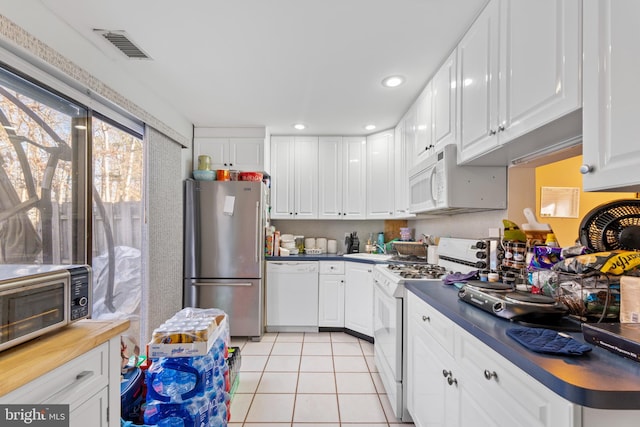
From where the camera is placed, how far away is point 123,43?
1.83 meters

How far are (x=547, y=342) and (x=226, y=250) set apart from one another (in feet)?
9.32

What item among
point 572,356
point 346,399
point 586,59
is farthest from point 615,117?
point 346,399

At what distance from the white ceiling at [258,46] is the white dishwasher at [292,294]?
1.76 meters

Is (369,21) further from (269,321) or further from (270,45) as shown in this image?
(269,321)

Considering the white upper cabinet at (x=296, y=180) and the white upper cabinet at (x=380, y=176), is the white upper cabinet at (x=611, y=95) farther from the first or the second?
the white upper cabinet at (x=296, y=180)

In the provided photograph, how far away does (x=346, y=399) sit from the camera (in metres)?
2.04

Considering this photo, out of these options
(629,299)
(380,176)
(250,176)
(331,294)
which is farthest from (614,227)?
(250,176)

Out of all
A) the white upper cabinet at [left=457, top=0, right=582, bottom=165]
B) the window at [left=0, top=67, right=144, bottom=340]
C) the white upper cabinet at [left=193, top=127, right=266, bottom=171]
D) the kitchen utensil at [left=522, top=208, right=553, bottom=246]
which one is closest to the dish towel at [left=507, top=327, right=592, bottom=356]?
the white upper cabinet at [left=457, top=0, right=582, bottom=165]

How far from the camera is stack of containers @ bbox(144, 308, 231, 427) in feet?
4.50

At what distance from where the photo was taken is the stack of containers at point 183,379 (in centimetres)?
137

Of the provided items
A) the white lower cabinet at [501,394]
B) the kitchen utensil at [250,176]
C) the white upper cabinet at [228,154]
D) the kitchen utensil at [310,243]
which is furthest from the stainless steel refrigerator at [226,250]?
the white lower cabinet at [501,394]

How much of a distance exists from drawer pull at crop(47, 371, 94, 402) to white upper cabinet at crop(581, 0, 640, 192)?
1690mm

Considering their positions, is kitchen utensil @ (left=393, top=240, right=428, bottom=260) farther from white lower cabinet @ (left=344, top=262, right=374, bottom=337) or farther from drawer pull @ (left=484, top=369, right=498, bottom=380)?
drawer pull @ (left=484, top=369, right=498, bottom=380)

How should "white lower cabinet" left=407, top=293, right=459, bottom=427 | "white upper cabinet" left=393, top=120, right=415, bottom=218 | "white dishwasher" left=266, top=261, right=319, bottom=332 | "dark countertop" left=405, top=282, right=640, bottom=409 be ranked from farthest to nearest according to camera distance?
"white dishwasher" left=266, top=261, right=319, bottom=332 → "white upper cabinet" left=393, top=120, right=415, bottom=218 → "white lower cabinet" left=407, top=293, right=459, bottom=427 → "dark countertop" left=405, top=282, right=640, bottom=409
